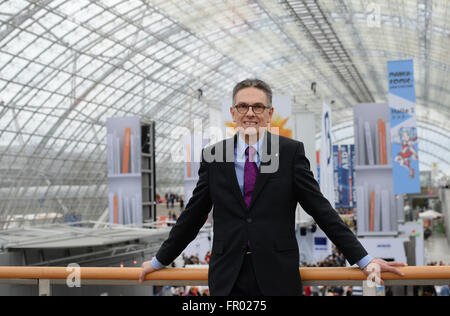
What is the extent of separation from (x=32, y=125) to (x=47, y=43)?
6.77m

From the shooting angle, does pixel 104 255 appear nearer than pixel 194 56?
Yes

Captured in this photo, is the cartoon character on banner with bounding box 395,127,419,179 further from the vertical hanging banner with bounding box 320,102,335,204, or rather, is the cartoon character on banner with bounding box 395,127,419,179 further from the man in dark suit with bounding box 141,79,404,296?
the man in dark suit with bounding box 141,79,404,296

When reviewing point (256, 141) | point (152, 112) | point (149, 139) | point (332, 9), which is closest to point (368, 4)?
point (332, 9)

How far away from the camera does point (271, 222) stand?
2.09 meters

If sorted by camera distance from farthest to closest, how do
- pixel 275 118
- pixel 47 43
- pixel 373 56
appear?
pixel 373 56, pixel 47 43, pixel 275 118

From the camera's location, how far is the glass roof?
29281 mm

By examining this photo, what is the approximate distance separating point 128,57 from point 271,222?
112 ft

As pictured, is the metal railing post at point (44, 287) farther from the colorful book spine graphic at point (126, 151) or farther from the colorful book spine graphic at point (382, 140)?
the colorful book spine graphic at point (126, 151)

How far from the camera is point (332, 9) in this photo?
3080 centimetres

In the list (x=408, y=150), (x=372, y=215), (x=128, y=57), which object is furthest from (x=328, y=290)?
(x=128, y=57)

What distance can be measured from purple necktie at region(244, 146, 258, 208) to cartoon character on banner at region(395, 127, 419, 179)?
12985mm

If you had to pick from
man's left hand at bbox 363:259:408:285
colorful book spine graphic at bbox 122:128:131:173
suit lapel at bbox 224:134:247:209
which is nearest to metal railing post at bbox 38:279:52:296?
suit lapel at bbox 224:134:247:209

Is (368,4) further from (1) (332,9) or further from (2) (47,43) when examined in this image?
(2) (47,43)

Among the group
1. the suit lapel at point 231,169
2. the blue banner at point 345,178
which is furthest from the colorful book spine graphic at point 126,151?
the blue banner at point 345,178
